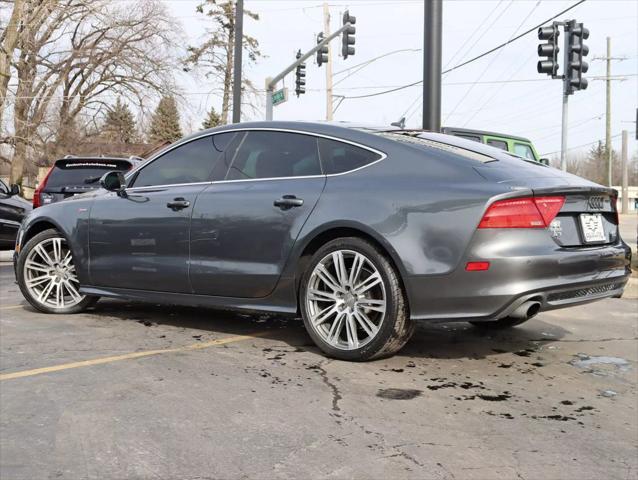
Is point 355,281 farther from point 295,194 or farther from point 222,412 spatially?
point 222,412

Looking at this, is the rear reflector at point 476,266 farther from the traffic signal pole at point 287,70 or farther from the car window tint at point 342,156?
the traffic signal pole at point 287,70

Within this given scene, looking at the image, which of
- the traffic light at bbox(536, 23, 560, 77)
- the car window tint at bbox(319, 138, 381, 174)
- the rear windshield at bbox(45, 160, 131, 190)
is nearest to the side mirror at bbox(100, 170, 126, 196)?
the car window tint at bbox(319, 138, 381, 174)

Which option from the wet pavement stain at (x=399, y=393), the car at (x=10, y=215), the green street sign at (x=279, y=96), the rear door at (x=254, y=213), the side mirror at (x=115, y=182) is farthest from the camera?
the green street sign at (x=279, y=96)

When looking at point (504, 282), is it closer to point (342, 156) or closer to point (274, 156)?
point (342, 156)

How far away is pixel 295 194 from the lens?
4.36 metres

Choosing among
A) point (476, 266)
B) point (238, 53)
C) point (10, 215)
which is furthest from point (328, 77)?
point (476, 266)

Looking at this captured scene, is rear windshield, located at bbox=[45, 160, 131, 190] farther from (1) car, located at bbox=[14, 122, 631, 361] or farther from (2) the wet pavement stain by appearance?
(2) the wet pavement stain

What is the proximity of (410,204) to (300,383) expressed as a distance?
122cm

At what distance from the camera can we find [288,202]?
4.35 meters

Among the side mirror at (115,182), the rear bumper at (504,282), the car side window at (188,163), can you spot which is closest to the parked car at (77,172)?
the side mirror at (115,182)

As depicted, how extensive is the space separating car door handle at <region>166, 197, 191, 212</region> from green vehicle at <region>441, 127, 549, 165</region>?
25.0 feet

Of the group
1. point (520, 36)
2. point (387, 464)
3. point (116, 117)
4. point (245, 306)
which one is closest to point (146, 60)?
point (116, 117)

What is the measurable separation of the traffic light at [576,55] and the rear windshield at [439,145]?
32.6 feet

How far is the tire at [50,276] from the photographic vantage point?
570 cm
